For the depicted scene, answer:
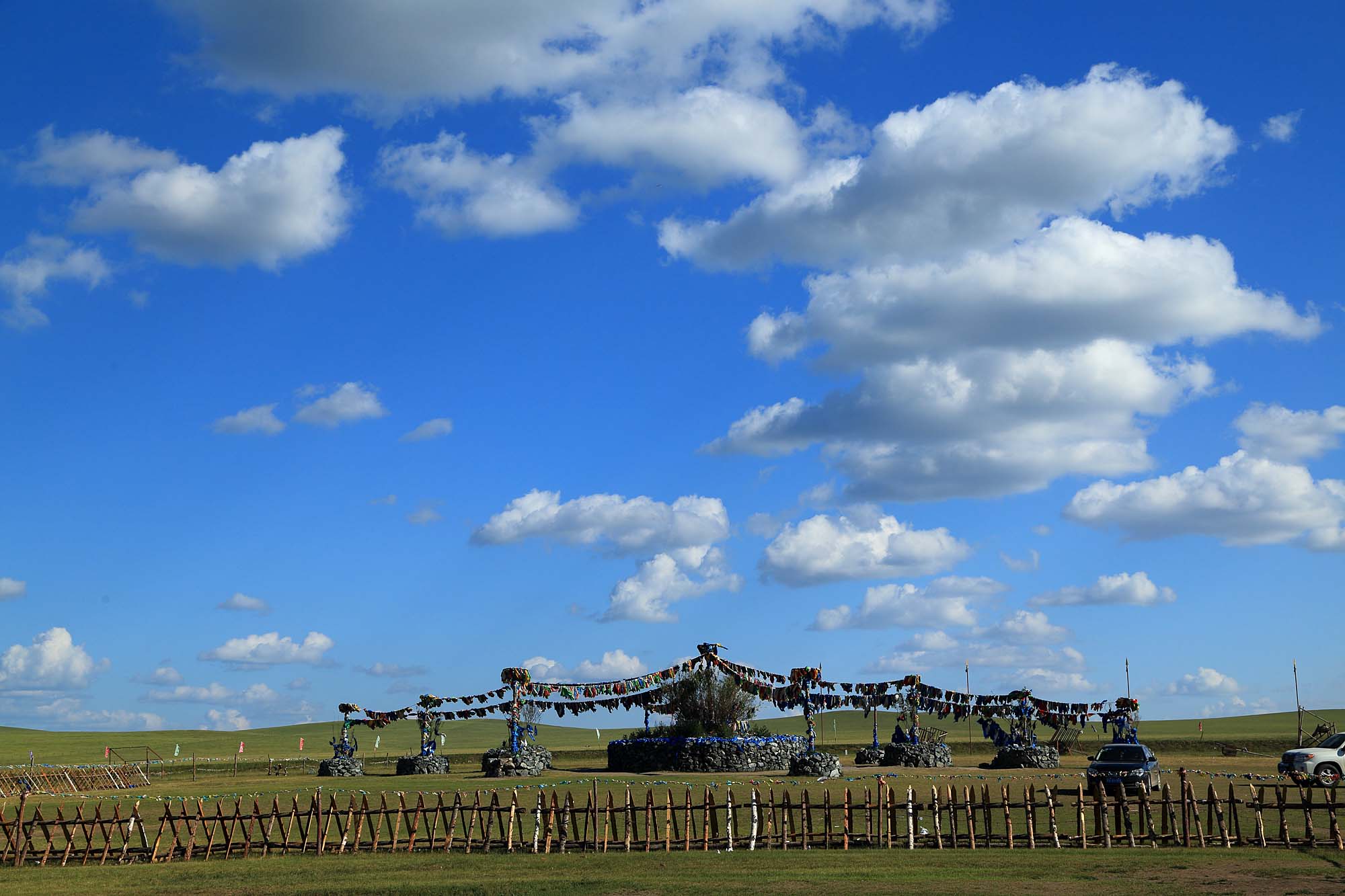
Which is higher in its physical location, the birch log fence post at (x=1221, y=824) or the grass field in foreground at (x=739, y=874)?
A: the birch log fence post at (x=1221, y=824)

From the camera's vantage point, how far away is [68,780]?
54281mm

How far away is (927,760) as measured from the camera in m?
53.4

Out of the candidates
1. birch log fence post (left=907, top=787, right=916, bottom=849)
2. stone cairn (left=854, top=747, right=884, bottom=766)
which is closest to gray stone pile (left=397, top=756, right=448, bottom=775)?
stone cairn (left=854, top=747, right=884, bottom=766)

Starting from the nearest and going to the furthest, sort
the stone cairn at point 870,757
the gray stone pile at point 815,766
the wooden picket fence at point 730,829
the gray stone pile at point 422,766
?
the wooden picket fence at point 730,829 → the gray stone pile at point 815,766 → the gray stone pile at point 422,766 → the stone cairn at point 870,757

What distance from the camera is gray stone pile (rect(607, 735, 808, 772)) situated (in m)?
50.9

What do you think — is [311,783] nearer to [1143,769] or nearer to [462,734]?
[1143,769]

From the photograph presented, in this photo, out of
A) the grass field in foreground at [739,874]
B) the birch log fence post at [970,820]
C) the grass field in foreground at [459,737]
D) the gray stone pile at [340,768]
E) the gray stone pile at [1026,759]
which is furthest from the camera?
the grass field in foreground at [459,737]

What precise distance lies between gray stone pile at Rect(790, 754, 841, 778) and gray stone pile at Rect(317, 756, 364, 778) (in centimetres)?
2104

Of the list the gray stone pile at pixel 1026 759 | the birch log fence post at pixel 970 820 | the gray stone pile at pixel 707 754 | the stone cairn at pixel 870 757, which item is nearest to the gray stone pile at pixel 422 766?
the gray stone pile at pixel 707 754

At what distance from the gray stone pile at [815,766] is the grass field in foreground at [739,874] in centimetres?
1919

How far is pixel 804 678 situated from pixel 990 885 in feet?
102

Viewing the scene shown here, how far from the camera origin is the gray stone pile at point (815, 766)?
1790 inches

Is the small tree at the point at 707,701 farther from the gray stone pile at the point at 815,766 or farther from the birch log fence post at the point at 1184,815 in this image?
the birch log fence post at the point at 1184,815

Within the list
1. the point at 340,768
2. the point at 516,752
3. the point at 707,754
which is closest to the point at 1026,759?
the point at 707,754
